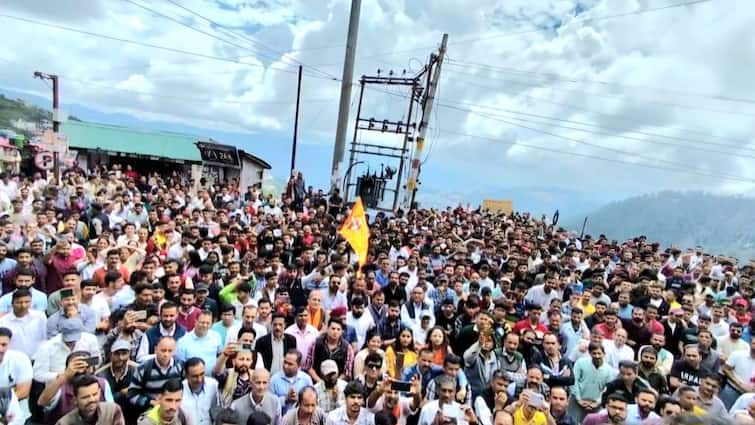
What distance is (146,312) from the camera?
5.43 m

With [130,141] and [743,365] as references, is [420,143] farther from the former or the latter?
[130,141]

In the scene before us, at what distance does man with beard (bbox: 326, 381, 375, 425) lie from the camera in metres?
4.46

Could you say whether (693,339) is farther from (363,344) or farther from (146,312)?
(146,312)

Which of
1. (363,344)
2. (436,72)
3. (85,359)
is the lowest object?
(363,344)

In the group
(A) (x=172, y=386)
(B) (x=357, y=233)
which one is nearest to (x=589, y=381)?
(A) (x=172, y=386)

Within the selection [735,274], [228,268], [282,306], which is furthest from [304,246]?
[735,274]

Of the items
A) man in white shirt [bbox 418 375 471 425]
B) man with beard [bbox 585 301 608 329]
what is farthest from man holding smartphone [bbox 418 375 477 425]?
man with beard [bbox 585 301 608 329]

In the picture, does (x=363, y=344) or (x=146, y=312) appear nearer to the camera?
(x=146, y=312)

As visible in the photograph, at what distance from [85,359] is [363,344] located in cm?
314

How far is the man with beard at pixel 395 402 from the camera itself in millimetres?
4758

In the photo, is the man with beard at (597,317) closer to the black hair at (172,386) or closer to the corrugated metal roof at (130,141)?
the black hair at (172,386)

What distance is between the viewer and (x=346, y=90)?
17.8m

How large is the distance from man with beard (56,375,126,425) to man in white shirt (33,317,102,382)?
82 cm

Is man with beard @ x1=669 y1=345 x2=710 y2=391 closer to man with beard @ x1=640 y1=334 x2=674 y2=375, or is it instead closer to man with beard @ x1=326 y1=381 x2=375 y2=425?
man with beard @ x1=640 y1=334 x2=674 y2=375
